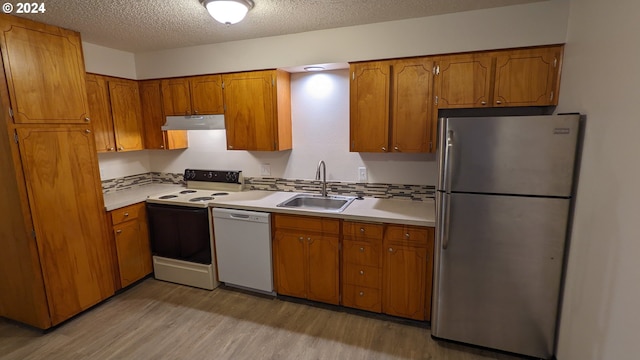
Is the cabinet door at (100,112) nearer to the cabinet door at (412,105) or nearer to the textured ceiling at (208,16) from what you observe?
the textured ceiling at (208,16)

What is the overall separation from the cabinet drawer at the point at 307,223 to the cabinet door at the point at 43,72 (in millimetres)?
1828

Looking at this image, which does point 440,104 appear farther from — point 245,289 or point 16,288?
point 16,288

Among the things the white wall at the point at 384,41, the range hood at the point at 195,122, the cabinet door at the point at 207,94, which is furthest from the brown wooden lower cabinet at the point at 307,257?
the white wall at the point at 384,41

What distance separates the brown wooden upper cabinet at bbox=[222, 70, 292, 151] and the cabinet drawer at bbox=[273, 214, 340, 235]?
2.32 ft

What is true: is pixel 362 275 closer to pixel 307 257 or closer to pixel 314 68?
pixel 307 257

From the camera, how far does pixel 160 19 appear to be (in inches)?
92.9

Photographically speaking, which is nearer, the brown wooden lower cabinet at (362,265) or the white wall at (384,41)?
the white wall at (384,41)

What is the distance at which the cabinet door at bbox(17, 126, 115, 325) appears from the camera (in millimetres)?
2293

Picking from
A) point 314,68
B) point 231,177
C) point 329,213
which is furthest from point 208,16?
point 329,213

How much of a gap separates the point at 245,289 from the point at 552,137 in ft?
9.07

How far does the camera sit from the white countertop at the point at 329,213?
7.86ft

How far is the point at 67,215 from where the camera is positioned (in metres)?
2.49

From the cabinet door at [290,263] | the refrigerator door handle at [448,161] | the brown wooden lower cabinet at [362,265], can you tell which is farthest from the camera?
the cabinet door at [290,263]

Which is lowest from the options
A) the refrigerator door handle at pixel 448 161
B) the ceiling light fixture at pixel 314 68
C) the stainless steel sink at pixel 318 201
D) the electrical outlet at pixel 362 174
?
the stainless steel sink at pixel 318 201
